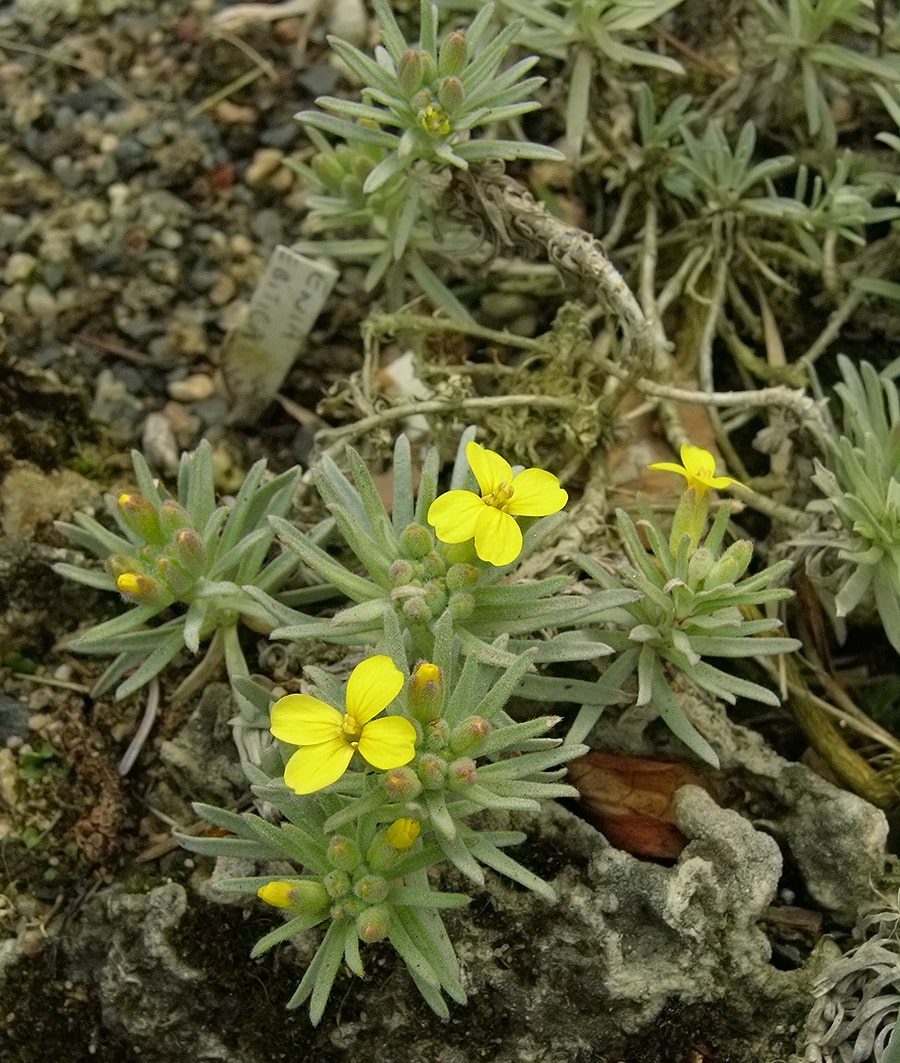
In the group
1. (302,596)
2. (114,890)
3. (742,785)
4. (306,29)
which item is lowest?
(114,890)

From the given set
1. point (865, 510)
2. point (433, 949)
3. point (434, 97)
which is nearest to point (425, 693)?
point (433, 949)

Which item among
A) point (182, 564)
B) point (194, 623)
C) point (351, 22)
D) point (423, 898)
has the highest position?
point (351, 22)

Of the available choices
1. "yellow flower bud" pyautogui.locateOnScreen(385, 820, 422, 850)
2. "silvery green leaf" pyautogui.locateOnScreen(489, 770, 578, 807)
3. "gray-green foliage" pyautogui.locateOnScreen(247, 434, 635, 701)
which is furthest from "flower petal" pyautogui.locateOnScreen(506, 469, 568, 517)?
"yellow flower bud" pyautogui.locateOnScreen(385, 820, 422, 850)

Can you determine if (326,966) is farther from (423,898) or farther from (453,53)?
(453,53)

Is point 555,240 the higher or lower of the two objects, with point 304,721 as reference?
higher

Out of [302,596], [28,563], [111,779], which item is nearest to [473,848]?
[302,596]

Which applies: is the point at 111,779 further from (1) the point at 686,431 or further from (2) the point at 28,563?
(1) the point at 686,431
